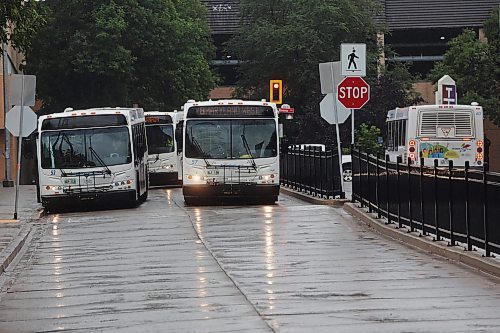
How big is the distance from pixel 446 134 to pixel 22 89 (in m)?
15.9

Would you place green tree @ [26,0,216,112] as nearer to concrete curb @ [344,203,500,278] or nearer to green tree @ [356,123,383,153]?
green tree @ [356,123,383,153]

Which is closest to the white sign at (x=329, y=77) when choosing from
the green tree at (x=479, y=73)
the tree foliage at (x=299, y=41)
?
the green tree at (x=479, y=73)

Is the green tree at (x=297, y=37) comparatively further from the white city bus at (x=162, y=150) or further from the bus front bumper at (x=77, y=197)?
the bus front bumper at (x=77, y=197)

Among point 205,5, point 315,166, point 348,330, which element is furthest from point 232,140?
point 205,5

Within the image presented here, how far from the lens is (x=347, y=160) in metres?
43.0

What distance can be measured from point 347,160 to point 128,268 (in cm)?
2798

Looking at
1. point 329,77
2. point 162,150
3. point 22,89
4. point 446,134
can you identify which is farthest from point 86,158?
point 162,150

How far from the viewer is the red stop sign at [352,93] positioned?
2602cm

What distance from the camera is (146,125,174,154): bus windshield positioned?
145 ft

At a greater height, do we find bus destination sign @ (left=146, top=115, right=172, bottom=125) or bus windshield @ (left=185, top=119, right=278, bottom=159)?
bus destination sign @ (left=146, top=115, right=172, bottom=125)

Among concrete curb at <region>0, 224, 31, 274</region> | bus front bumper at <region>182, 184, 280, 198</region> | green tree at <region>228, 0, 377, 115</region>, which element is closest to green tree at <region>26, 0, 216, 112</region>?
green tree at <region>228, 0, 377, 115</region>

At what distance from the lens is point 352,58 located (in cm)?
2588

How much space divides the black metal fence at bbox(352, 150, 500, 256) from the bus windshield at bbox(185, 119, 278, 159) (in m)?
6.33

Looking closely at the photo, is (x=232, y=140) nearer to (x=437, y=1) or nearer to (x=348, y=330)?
(x=348, y=330)
